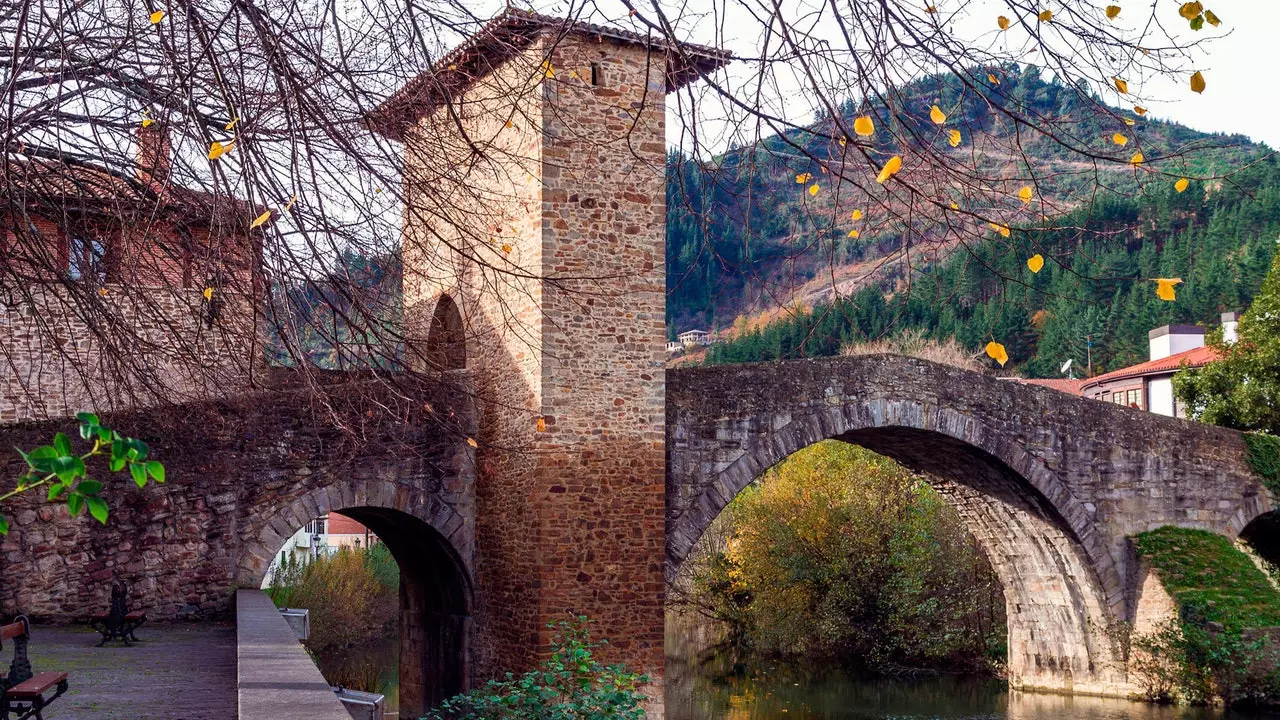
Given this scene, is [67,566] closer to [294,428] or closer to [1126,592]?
[294,428]

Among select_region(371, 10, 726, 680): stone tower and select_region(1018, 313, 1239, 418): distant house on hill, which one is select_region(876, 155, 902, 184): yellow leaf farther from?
select_region(1018, 313, 1239, 418): distant house on hill

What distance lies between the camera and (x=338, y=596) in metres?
22.6

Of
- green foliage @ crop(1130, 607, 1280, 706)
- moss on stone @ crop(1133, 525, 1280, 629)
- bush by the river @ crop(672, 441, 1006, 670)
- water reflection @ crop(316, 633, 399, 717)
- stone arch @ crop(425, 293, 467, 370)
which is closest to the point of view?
stone arch @ crop(425, 293, 467, 370)

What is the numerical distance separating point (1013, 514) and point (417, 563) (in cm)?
769

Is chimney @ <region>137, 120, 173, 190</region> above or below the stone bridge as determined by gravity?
above

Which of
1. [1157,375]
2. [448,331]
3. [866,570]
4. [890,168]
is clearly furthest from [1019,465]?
[1157,375]

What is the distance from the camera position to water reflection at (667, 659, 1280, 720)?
49.5ft

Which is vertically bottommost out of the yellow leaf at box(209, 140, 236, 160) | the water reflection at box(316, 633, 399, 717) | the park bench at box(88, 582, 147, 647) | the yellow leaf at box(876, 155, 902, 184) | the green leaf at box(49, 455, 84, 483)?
the water reflection at box(316, 633, 399, 717)

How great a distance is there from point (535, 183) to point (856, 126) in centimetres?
832

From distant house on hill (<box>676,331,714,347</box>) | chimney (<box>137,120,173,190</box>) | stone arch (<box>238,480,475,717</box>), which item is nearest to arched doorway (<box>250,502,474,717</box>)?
stone arch (<box>238,480,475,717</box>)

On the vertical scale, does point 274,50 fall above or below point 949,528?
above

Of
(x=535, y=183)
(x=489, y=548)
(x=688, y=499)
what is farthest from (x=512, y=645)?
(x=535, y=183)

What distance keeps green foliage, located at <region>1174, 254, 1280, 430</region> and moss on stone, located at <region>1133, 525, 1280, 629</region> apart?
4.51 meters

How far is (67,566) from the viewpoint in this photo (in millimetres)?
10141
